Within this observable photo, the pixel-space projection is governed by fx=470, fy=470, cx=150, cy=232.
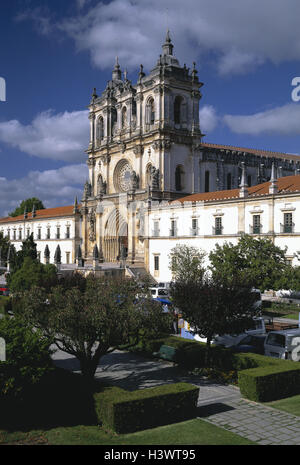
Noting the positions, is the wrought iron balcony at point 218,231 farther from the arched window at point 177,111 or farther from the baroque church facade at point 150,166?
the arched window at point 177,111

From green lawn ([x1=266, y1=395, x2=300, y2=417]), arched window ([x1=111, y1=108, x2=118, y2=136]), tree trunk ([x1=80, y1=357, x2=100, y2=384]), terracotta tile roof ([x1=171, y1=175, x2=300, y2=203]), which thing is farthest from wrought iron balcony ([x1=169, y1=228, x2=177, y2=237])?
green lawn ([x1=266, y1=395, x2=300, y2=417])

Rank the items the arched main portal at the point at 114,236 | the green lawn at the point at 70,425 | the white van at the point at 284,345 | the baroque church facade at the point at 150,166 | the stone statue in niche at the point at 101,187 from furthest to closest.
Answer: the stone statue in niche at the point at 101,187 < the arched main portal at the point at 114,236 < the baroque church facade at the point at 150,166 < the white van at the point at 284,345 < the green lawn at the point at 70,425

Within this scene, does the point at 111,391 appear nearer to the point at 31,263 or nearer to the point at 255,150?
the point at 31,263

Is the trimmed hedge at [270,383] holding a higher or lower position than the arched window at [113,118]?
lower

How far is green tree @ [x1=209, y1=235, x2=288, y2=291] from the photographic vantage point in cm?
3080

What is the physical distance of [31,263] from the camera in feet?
117

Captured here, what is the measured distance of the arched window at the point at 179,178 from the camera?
56.1 meters

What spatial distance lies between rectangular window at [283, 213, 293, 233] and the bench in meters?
20.1

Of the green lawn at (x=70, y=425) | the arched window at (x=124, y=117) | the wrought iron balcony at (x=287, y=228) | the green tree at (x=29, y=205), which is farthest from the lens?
the green tree at (x=29, y=205)

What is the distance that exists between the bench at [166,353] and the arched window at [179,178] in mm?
36692

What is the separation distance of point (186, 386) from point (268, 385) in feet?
9.92

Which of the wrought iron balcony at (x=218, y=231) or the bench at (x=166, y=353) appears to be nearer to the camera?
the bench at (x=166, y=353)

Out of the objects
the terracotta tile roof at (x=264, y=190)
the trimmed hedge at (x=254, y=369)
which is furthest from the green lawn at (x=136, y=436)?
the terracotta tile roof at (x=264, y=190)

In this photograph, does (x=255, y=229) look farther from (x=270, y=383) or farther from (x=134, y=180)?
(x=270, y=383)
